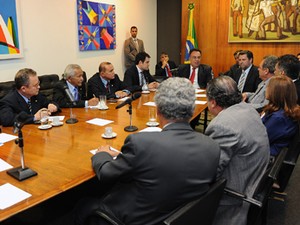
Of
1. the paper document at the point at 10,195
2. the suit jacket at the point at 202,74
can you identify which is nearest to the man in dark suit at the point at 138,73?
the suit jacket at the point at 202,74

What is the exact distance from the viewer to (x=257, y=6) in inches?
251

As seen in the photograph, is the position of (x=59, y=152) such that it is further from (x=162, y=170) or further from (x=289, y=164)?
(x=289, y=164)

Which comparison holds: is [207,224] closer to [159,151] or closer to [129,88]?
[159,151]

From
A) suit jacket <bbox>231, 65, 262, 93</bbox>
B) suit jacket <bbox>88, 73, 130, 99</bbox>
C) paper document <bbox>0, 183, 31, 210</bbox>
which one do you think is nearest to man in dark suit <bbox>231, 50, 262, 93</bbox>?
suit jacket <bbox>231, 65, 262, 93</bbox>

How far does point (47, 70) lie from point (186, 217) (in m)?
4.48

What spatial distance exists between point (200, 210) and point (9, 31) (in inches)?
164

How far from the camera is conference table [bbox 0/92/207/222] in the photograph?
1.45m

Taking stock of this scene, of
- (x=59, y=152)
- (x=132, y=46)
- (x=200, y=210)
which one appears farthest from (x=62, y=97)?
(x=132, y=46)

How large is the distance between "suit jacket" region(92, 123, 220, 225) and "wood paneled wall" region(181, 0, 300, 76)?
598 cm

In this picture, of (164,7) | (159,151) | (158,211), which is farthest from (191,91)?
(164,7)

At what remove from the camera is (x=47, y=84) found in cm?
462

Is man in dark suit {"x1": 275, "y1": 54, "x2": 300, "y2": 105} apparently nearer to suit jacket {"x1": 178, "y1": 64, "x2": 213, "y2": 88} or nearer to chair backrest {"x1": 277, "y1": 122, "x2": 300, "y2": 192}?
chair backrest {"x1": 277, "y1": 122, "x2": 300, "y2": 192}

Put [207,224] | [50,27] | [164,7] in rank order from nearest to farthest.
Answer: [207,224] → [50,27] → [164,7]

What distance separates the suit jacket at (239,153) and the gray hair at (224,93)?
0.35 feet
